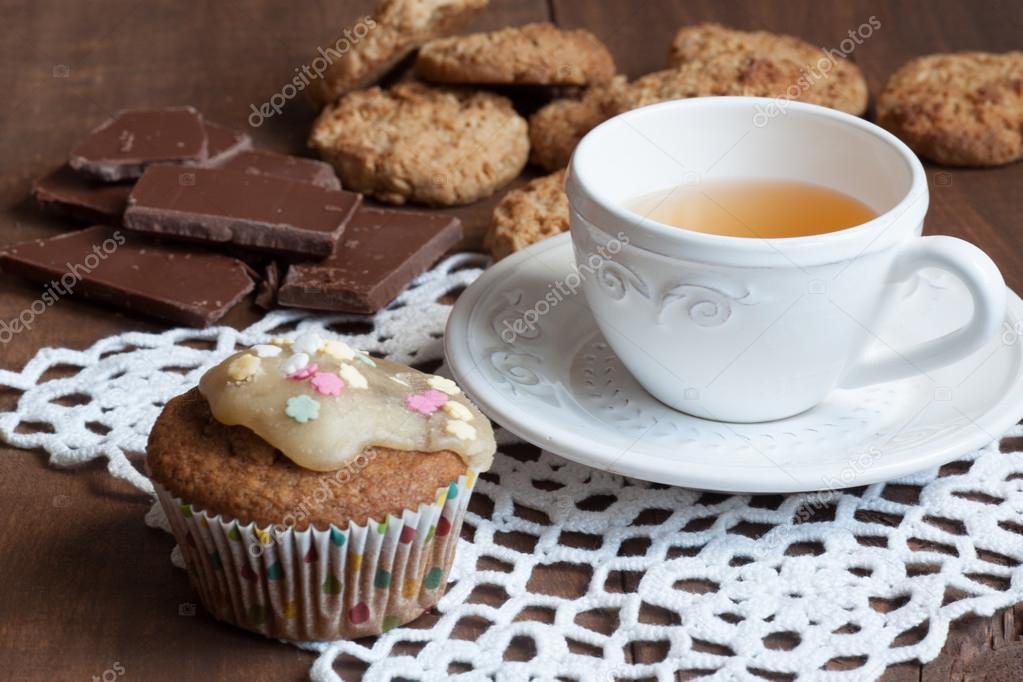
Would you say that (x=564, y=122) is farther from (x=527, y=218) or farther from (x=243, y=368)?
(x=243, y=368)

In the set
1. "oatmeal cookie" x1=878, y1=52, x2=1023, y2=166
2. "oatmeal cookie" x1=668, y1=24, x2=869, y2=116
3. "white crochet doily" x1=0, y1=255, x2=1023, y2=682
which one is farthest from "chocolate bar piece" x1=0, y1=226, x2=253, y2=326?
"oatmeal cookie" x1=878, y1=52, x2=1023, y2=166

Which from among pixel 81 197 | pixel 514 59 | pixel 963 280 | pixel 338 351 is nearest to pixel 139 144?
pixel 81 197

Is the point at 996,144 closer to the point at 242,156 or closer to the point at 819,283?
the point at 819,283

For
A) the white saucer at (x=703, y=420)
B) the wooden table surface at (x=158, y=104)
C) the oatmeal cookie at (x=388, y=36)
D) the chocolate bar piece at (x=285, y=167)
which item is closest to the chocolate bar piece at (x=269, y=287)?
the wooden table surface at (x=158, y=104)

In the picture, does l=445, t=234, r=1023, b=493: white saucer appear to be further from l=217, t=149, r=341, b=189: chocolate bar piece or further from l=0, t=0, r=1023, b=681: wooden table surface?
l=217, t=149, r=341, b=189: chocolate bar piece

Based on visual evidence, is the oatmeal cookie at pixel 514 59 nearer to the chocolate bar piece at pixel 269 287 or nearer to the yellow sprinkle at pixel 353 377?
the chocolate bar piece at pixel 269 287

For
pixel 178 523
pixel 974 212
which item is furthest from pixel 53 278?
pixel 974 212
